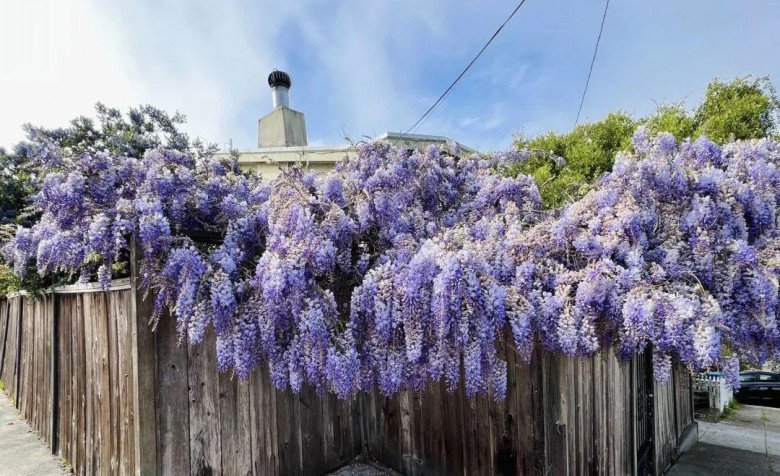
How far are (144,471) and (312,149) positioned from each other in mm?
7042

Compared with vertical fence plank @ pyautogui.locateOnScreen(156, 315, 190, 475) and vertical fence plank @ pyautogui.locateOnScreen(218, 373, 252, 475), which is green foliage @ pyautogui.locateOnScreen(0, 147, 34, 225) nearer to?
vertical fence plank @ pyautogui.locateOnScreen(156, 315, 190, 475)

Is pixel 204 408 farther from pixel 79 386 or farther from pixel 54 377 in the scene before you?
pixel 54 377

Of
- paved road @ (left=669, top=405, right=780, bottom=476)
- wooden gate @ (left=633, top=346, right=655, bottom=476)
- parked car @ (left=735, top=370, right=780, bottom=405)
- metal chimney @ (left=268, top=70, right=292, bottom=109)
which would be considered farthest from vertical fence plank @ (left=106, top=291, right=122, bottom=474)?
parked car @ (left=735, top=370, right=780, bottom=405)

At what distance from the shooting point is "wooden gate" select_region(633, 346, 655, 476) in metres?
4.64

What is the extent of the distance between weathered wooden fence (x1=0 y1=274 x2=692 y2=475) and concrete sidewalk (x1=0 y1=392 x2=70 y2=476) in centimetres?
19

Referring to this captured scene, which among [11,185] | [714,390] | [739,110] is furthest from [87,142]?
[714,390]

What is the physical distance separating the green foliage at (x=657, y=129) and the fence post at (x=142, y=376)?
5.62m

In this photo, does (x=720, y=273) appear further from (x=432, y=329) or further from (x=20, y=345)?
(x=20, y=345)

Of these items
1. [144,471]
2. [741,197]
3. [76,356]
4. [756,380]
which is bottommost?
[756,380]

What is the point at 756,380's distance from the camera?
11617 mm

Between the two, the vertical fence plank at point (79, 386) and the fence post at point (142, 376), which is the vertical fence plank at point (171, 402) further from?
the vertical fence plank at point (79, 386)

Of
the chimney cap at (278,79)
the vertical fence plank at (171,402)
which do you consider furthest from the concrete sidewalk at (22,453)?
the chimney cap at (278,79)

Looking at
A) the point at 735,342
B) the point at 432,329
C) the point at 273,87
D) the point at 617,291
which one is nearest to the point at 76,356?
the point at 432,329

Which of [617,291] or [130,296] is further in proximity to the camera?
[130,296]
